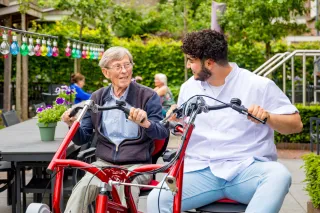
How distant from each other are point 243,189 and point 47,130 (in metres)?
2.67

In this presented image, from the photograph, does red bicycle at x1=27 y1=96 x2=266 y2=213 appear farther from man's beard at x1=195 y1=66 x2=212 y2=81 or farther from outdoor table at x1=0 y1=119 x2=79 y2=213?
outdoor table at x1=0 y1=119 x2=79 y2=213

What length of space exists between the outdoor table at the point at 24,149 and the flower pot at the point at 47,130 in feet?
0.17

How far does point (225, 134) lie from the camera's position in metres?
4.00

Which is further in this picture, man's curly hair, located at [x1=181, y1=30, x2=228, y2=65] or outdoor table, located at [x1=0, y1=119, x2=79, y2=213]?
outdoor table, located at [x1=0, y1=119, x2=79, y2=213]

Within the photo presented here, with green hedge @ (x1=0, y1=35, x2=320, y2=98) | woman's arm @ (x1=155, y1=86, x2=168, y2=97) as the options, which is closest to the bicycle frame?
woman's arm @ (x1=155, y1=86, x2=168, y2=97)

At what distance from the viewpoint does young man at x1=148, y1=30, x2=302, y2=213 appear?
150 inches

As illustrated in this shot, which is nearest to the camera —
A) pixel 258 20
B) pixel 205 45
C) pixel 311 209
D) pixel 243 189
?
pixel 243 189

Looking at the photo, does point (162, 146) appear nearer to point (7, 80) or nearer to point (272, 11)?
point (272, 11)

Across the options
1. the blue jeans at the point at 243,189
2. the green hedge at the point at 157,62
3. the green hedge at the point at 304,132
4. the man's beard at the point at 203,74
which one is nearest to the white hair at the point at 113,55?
the man's beard at the point at 203,74

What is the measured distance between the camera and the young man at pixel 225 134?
3.81 metres

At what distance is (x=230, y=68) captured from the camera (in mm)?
4094

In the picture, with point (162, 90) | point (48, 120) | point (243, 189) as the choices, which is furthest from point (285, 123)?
point (162, 90)

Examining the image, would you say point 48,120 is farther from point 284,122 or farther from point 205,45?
point 284,122

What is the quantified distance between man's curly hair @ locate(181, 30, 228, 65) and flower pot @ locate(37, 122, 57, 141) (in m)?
2.35
